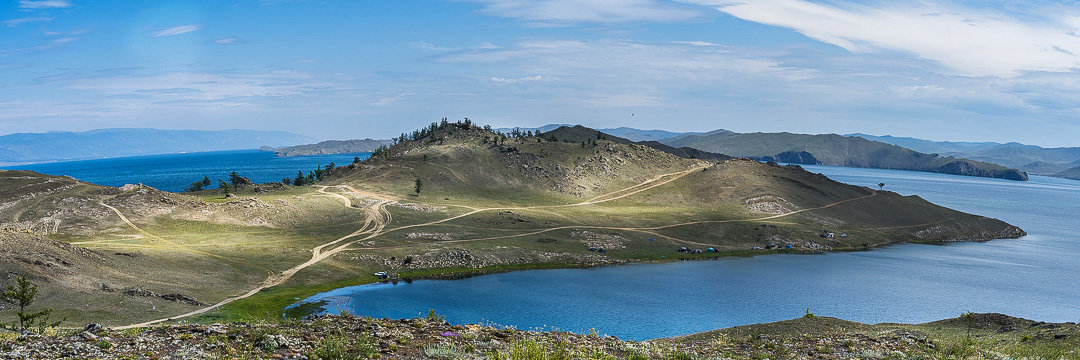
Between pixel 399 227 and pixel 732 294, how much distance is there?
68.7 metres

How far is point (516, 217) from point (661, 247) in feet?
114

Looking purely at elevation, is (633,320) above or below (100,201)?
below

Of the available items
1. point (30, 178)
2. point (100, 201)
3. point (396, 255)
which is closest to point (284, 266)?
point (396, 255)

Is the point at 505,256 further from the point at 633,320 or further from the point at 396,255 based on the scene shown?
the point at 633,320

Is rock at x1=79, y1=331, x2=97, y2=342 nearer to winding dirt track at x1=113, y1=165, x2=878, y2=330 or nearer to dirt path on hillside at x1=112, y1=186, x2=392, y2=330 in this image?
dirt path on hillside at x1=112, y1=186, x2=392, y2=330

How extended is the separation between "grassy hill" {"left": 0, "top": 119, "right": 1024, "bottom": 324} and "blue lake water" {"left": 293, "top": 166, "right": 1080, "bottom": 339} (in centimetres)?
867

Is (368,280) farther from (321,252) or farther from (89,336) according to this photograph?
(89,336)

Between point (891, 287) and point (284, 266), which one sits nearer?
point (284, 266)

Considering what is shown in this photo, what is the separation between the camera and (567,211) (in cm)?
15388

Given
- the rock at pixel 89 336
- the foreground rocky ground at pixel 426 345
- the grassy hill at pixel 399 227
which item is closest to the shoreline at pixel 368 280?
the grassy hill at pixel 399 227

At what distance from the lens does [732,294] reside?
91.6 meters

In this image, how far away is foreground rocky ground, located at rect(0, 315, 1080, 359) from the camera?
1988 cm

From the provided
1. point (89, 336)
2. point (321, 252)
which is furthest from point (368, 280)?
point (89, 336)

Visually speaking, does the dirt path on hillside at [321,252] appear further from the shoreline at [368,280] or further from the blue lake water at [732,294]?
the blue lake water at [732,294]
